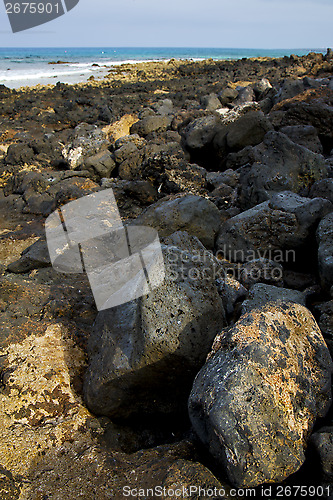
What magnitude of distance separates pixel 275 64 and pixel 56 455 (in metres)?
31.2

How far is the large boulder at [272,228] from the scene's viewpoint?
360 centimetres

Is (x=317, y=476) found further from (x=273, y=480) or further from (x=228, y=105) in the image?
(x=228, y=105)

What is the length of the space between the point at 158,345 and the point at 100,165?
5.63 m

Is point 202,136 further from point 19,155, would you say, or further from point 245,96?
point 245,96

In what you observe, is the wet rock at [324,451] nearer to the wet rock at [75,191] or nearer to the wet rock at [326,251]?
the wet rock at [326,251]

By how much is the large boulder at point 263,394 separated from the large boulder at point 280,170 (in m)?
2.67

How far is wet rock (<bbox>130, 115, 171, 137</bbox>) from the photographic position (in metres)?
9.22

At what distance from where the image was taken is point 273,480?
5.43 ft

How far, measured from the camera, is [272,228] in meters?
3.79

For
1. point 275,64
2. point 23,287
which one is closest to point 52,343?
point 23,287

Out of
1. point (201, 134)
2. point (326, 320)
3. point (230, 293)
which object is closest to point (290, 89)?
point (201, 134)

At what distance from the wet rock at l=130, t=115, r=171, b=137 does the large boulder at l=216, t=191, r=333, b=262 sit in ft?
19.7

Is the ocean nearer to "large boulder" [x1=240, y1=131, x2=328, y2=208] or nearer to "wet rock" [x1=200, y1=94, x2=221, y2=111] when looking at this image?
"wet rock" [x1=200, y1=94, x2=221, y2=111]

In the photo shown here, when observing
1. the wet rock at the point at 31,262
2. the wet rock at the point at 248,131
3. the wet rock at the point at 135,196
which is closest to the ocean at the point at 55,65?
the wet rock at the point at 248,131
